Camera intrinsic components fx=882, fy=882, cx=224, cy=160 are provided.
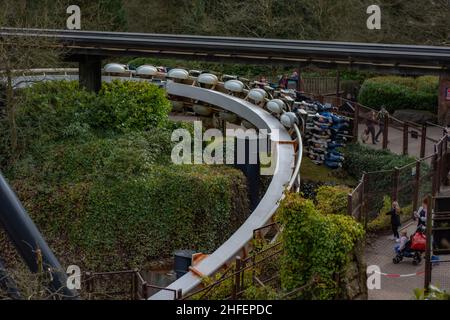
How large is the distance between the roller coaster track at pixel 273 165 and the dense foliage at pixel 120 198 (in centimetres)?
171

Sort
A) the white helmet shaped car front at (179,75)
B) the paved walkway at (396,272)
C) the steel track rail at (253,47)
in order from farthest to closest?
1. the white helmet shaped car front at (179,75)
2. the steel track rail at (253,47)
3. the paved walkway at (396,272)

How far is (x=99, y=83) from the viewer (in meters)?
32.5

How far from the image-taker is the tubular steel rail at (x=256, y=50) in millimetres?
26328

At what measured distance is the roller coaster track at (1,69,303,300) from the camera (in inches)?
765

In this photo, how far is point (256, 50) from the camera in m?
29.0

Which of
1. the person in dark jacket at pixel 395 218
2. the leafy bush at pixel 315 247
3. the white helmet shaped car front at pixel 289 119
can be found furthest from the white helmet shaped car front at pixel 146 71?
the leafy bush at pixel 315 247

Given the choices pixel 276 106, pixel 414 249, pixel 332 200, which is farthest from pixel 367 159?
pixel 414 249

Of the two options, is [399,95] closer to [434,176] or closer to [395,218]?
[434,176]

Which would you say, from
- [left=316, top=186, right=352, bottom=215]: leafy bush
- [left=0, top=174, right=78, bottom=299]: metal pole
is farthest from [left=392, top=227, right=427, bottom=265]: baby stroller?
[left=0, top=174, right=78, bottom=299]: metal pole

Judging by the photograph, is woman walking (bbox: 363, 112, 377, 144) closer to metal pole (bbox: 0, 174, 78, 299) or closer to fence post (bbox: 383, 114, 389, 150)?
fence post (bbox: 383, 114, 389, 150)

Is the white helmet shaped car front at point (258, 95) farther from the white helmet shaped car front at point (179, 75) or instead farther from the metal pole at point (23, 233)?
the metal pole at point (23, 233)

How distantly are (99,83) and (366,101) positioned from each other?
11.9 m

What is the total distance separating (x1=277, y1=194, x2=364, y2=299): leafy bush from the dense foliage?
9.45 metres

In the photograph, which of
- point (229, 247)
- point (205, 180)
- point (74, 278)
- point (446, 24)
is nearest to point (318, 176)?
point (205, 180)
